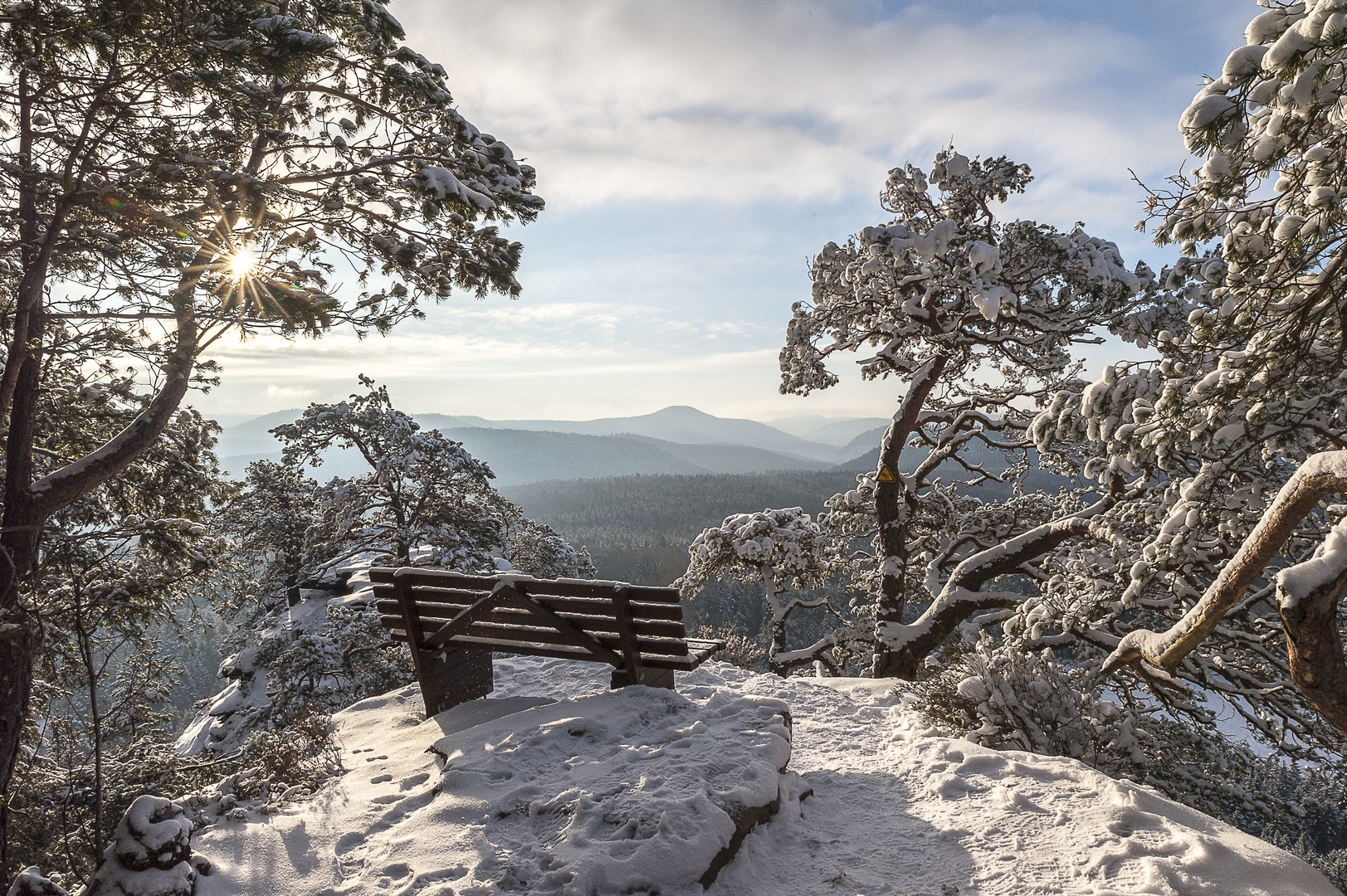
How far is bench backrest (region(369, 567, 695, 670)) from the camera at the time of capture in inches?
227

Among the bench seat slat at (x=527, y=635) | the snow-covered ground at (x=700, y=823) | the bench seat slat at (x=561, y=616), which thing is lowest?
the snow-covered ground at (x=700, y=823)

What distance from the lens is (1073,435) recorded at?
697cm

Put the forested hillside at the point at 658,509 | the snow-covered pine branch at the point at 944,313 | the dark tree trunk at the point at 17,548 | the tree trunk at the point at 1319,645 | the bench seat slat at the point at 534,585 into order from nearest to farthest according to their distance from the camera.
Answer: the tree trunk at the point at 1319,645 → the dark tree trunk at the point at 17,548 → the bench seat slat at the point at 534,585 → the snow-covered pine branch at the point at 944,313 → the forested hillside at the point at 658,509

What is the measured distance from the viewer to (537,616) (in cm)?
604

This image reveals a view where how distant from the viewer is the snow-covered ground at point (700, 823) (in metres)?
3.43

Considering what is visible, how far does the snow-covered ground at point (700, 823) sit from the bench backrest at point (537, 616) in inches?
20.1

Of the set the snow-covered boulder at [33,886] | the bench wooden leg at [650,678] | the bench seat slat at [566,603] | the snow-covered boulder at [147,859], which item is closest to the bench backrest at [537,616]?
the bench seat slat at [566,603]

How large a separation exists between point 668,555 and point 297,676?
86843 millimetres

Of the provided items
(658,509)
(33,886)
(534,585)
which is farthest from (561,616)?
(658,509)

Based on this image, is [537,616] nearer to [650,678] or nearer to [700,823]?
[650,678]

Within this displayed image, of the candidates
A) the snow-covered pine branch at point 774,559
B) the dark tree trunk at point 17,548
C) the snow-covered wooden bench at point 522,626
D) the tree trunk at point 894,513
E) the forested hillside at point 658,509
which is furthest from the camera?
the forested hillside at point 658,509

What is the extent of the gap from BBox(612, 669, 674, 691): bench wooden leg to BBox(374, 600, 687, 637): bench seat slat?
0.46 m

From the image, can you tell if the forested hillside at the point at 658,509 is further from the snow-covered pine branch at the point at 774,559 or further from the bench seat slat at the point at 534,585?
the bench seat slat at the point at 534,585

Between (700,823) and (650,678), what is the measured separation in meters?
2.49
